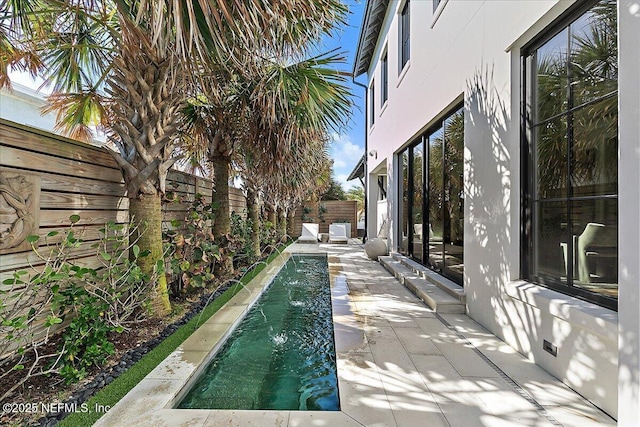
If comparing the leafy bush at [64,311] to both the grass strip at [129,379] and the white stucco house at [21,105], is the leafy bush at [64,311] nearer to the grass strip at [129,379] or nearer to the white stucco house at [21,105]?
the grass strip at [129,379]

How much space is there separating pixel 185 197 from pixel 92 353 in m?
3.45

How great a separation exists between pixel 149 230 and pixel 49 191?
1.06m

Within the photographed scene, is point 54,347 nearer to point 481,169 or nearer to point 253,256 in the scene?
point 481,169

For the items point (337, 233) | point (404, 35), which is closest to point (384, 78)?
point (404, 35)

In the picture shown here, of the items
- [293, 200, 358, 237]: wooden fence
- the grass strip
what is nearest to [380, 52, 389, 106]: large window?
[293, 200, 358, 237]: wooden fence

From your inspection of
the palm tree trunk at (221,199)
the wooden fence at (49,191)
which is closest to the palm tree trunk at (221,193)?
the palm tree trunk at (221,199)

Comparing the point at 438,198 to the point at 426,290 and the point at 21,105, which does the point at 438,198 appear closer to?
the point at 426,290

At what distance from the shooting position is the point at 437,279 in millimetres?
5449

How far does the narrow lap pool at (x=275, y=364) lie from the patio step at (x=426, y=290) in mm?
1508

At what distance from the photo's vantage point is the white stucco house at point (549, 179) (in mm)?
1988

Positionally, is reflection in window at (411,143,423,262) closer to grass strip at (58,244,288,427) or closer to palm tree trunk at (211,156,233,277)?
palm tree trunk at (211,156,233,277)

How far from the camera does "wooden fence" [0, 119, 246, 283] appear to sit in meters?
2.56

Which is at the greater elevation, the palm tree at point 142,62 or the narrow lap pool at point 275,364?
the palm tree at point 142,62

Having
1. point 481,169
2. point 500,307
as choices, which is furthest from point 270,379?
point 481,169
